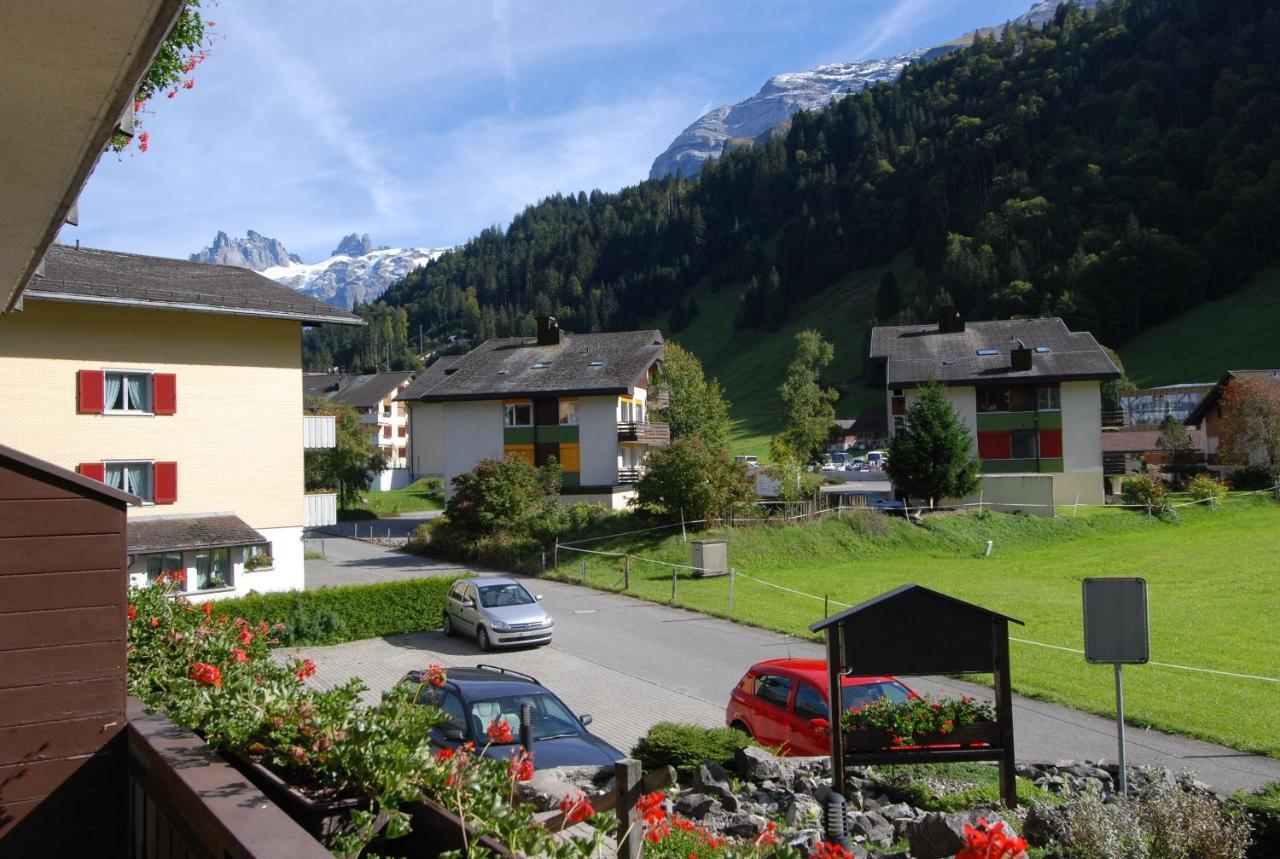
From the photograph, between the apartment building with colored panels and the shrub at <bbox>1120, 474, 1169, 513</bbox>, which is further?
the apartment building with colored panels

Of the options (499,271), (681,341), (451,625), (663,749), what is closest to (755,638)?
(451,625)

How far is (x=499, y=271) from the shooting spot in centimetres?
19462

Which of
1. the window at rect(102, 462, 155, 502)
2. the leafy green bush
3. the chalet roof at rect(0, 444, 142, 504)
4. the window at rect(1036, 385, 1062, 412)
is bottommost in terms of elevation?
the leafy green bush

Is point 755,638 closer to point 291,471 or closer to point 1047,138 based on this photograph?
point 291,471

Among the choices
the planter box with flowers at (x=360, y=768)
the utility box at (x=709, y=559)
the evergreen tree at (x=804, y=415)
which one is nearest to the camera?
the planter box with flowers at (x=360, y=768)

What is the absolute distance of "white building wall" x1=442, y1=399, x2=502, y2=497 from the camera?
48969 millimetres

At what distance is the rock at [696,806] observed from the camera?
8500mm

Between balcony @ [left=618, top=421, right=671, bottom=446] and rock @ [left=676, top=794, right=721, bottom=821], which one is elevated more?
balcony @ [left=618, top=421, right=671, bottom=446]

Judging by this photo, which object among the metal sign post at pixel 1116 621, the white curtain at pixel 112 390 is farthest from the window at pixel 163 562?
the metal sign post at pixel 1116 621

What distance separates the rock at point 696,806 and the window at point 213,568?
20.5 m

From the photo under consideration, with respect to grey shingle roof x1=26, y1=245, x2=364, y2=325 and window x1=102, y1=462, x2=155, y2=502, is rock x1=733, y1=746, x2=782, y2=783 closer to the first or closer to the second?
grey shingle roof x1=26, y1=245, x2=364, y2=325

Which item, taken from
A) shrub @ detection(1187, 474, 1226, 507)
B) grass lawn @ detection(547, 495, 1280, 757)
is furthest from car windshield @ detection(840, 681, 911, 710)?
shrub @ detection(1187, 474, 1226, 507)

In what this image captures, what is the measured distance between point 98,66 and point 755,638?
20981 mm

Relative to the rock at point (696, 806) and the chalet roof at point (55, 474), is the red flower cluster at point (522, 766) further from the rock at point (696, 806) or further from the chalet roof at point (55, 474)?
the rock at point (696, 806)
